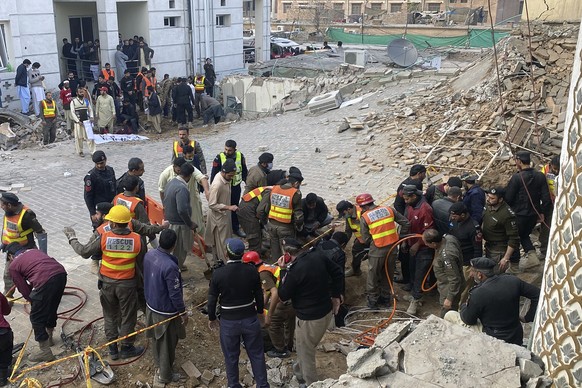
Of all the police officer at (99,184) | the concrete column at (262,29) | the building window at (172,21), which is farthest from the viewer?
the concrete column at (262,29)

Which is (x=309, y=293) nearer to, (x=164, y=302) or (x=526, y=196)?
(x=164, y=302)

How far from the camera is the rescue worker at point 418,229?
6973 millimetres

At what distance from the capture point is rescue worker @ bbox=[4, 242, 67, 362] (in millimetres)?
5934

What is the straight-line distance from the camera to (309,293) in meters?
5.34

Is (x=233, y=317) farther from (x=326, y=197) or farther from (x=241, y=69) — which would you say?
(x=241, y=69)

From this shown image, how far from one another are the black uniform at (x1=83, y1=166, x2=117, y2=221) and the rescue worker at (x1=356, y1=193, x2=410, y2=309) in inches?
145

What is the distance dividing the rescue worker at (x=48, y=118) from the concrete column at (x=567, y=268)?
1395 cm

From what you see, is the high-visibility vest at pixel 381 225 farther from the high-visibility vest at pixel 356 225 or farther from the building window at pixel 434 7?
the building window at pixel 434 7

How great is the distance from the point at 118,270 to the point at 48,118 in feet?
35.7

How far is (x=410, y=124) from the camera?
43.9 feet

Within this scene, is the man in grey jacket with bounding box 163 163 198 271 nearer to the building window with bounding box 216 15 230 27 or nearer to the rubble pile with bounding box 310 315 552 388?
the rubble pile with bounding box 310 315 552 388

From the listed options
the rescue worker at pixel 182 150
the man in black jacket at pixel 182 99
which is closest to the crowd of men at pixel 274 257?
the rescue worker at pixel 182 150

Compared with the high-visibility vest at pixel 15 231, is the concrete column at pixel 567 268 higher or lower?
higher

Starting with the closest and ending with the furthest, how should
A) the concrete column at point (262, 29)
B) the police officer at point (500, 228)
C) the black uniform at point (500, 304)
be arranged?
the black uniform at point (500, 304) < the police officer at point (500, 228) < the concrete column at point (262, 29)
